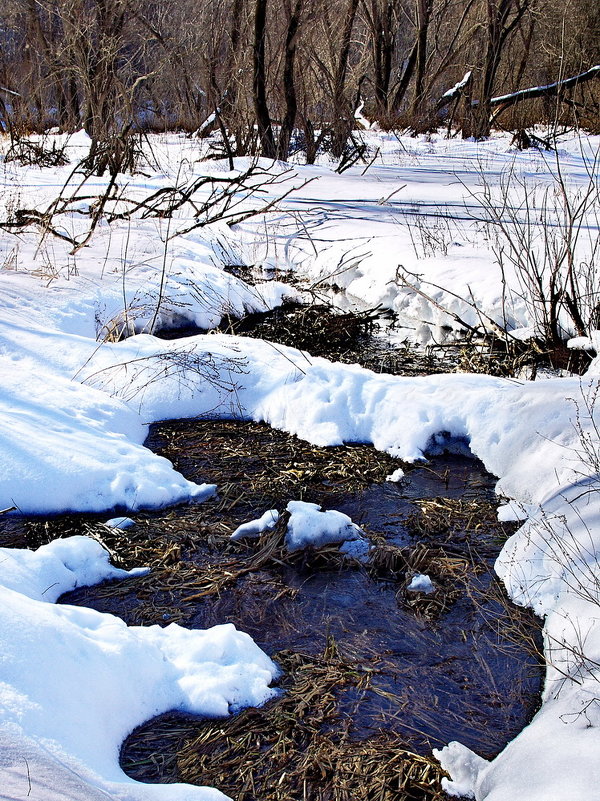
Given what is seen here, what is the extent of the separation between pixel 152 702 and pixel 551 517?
5.99 feet

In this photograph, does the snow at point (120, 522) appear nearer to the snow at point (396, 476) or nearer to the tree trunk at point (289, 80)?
the snow at point (396, 476)

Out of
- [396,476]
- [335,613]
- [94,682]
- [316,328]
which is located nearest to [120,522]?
[335,613]

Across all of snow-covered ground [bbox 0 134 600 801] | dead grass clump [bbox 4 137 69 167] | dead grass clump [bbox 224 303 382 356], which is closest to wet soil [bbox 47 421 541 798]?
snow-covered ground [bbox 0 134 600 801]

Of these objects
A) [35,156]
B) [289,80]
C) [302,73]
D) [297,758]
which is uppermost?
[302,73]

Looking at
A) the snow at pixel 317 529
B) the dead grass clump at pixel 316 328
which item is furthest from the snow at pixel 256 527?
the dead grass clump at pixel 316 328

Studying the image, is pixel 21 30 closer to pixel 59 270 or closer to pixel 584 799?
pixel 59 270

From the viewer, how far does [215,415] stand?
4934 mm

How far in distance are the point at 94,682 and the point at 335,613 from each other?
1.04m

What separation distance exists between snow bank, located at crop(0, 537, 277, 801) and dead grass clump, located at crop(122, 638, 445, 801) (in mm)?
80

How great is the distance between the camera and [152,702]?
7.83ft

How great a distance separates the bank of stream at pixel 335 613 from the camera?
221 centimetres

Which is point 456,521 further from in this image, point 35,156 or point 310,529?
point 35,156

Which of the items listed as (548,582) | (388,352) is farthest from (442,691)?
(388,352)

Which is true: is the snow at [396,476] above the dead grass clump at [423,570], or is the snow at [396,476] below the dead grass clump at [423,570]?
below
